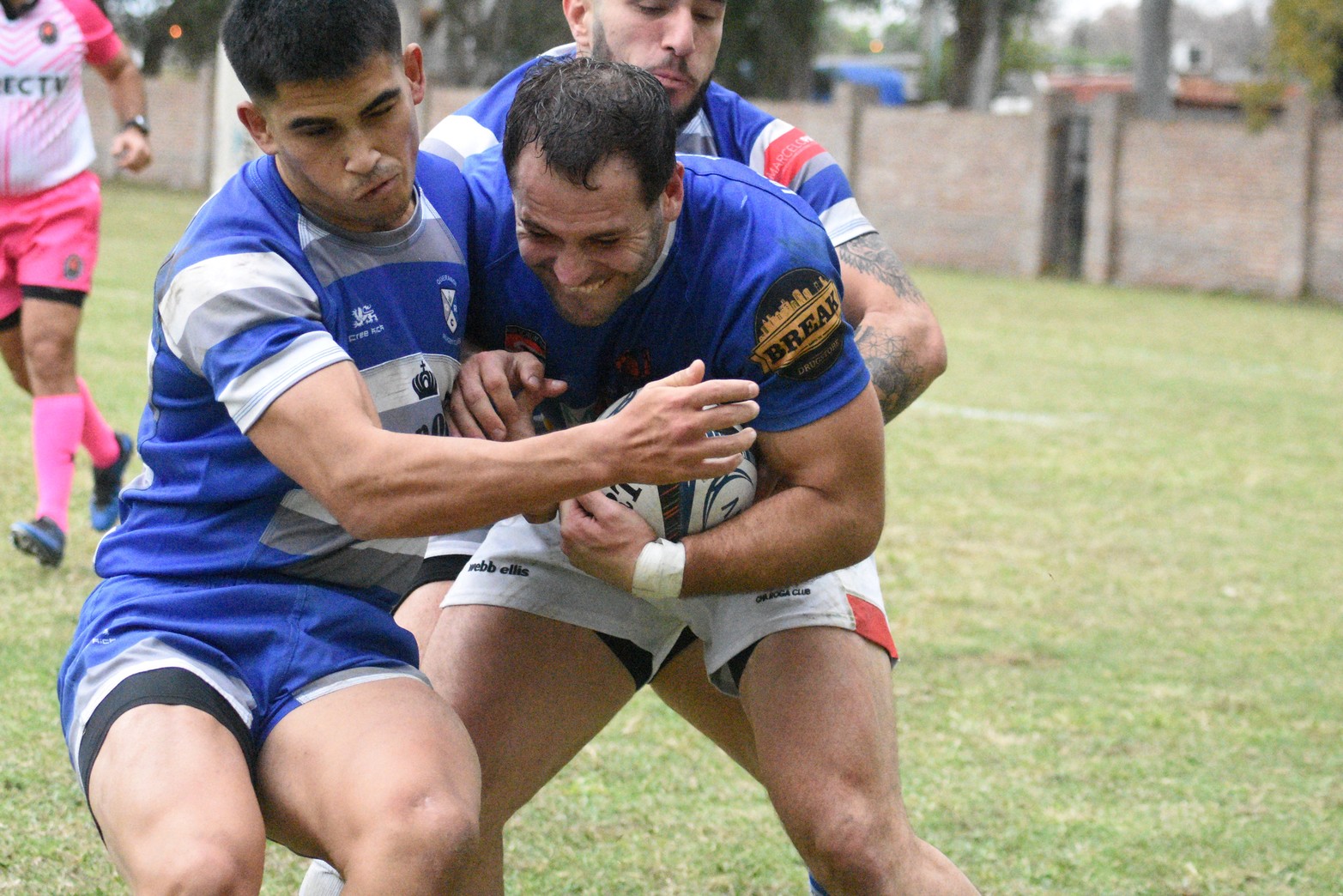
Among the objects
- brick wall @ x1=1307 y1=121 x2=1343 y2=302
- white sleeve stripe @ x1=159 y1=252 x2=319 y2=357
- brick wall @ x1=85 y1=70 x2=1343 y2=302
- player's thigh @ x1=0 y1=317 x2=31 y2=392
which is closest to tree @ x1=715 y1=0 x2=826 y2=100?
brick wall @ x1=85 y1=70 x2=1343 y2=302

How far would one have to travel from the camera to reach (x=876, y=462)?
10.5 ft

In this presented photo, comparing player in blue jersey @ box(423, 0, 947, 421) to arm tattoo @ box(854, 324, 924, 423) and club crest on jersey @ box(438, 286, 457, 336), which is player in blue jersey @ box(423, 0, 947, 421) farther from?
club crest on jersey @ box(438, 286, 457, 336)

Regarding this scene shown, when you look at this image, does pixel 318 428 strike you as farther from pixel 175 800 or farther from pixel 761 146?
pixel 761 146

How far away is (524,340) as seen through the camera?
3.29m

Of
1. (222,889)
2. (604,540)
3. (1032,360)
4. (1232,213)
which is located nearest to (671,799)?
(604,540)

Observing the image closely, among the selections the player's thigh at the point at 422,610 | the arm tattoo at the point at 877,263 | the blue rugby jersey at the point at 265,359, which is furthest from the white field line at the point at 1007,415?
the blue rugby jersey at the point at 265,359

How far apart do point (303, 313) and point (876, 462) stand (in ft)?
3.85

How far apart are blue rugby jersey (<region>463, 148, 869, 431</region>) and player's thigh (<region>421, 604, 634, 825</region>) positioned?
0.62 metres

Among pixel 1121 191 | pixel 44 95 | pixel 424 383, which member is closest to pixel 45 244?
pixel 44 95

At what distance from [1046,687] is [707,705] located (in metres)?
2.20

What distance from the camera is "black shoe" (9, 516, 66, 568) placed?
6113mm

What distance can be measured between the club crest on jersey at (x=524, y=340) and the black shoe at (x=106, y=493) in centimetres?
403

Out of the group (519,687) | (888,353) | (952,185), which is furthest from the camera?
(952,185)

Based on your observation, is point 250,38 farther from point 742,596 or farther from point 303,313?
point 742,596
